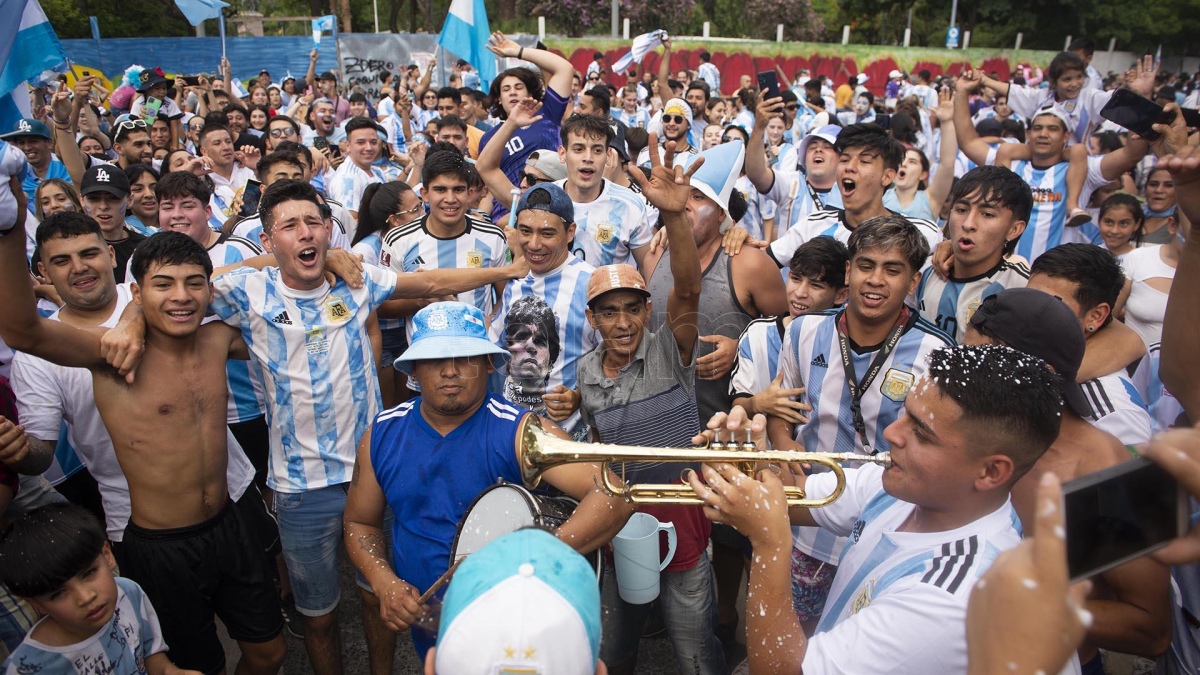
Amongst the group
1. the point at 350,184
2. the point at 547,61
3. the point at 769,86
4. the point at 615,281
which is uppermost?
the point at 547,61

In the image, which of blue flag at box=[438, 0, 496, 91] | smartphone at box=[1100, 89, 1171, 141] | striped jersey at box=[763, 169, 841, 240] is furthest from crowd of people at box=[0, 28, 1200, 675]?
blue flag at box=[438, 0, 496, 91]

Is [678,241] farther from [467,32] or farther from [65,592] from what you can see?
[467,32]

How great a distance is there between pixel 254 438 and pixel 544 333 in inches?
79.6

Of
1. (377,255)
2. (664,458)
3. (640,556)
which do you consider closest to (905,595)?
(664,458)

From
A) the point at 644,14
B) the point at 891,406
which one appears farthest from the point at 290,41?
the point at 891,406

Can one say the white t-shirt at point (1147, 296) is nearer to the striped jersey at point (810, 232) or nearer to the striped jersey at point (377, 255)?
the striped jersey at point (810, 232)

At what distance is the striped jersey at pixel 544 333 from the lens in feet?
12.5

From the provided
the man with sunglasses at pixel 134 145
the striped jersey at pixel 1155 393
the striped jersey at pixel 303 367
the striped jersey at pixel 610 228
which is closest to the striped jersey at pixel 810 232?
the striped jersey at pixel 610 228

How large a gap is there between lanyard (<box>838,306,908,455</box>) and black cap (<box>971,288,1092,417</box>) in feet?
1.54

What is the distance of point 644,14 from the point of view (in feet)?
125

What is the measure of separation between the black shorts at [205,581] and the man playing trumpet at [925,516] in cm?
251

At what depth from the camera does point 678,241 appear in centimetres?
338

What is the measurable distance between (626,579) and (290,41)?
2470cm

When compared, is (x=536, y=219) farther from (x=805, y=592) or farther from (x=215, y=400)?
(x=805, y=592)
